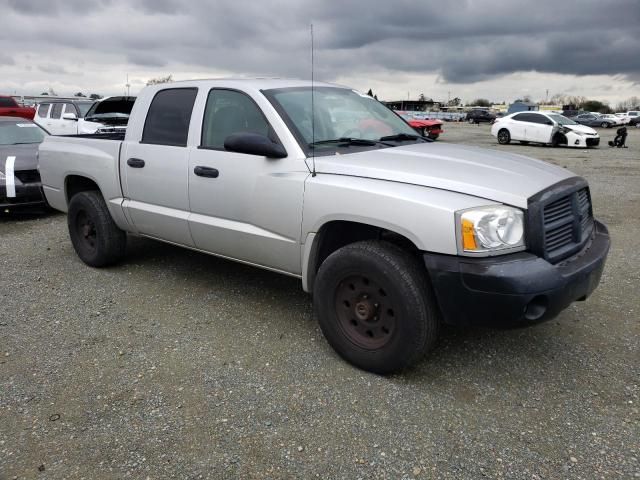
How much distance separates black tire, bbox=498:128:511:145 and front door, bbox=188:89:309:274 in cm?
1951

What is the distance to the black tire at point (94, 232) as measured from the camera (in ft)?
16.4

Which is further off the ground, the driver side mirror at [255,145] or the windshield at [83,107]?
the windshield at [83,107]

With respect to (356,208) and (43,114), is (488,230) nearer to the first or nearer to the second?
(356,208)

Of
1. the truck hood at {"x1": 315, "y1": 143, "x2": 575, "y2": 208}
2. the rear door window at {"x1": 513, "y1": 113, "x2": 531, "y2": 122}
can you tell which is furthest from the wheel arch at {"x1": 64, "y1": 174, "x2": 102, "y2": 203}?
the rear door window at {"x1": 513, "y1": 113, "x2": 531, "y2": 122}

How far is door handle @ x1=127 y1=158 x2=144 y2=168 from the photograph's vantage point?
14.6ft

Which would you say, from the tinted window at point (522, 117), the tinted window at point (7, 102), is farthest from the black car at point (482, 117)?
the tinted window at point (7, 102)

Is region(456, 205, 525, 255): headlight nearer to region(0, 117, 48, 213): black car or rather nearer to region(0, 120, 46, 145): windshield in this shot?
region(0, 117, 48, 213): black car

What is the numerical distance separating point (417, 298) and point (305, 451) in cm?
98

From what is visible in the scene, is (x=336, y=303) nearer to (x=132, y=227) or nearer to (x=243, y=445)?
(x=243, y=445)

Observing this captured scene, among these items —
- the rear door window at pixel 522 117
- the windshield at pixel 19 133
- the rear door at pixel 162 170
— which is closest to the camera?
the rear door at pixel 162 170

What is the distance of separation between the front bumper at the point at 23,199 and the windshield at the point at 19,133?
1.26 metres

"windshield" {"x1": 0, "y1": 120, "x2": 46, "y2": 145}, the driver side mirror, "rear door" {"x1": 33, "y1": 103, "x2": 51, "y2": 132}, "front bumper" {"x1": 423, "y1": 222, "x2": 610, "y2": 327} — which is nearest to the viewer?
"front bumper" {"x1": 423, "y1": 222, "x2": 610, "y2": 327}

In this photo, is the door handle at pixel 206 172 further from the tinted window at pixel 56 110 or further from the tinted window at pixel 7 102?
the tinted window at pixel 7 102

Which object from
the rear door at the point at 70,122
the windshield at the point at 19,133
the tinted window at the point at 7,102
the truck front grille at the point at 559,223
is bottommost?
the truck front grille at the point at 559,223
